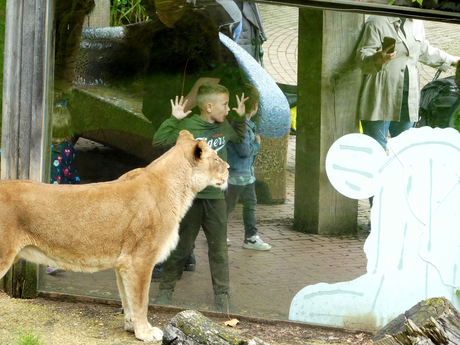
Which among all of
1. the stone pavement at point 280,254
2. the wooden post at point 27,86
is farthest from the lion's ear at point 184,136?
the wooden post at point 27,86

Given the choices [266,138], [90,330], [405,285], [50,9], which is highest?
[50,9]

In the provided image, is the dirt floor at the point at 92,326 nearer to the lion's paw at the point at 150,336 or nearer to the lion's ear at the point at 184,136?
the lion's paw at the point at 150,336

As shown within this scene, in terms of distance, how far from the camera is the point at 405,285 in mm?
4801

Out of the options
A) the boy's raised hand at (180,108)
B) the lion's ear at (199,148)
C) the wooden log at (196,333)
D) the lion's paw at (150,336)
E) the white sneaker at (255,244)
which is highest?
the boy's raised hand at (180,108)

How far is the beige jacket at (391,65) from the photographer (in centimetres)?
467

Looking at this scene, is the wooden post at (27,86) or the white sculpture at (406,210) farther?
the wooden post at (27,86)

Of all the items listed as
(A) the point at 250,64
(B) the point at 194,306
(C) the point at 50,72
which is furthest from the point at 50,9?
(B) the point at 194,306

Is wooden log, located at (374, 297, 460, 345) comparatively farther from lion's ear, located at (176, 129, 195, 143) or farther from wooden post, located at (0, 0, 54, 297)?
wooden post, located at (0, 0, 54, 297)

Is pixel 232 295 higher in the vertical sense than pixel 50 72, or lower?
lower

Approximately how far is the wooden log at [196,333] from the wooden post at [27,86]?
2211 mm

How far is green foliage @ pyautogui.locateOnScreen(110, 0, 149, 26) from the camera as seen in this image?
5.06 m

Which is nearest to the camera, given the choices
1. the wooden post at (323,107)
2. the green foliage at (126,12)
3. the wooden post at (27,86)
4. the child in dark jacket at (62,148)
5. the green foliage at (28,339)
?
the green foliage at (28,339)

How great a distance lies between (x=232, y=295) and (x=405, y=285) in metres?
1.49

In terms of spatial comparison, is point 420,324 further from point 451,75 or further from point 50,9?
point 50,9
